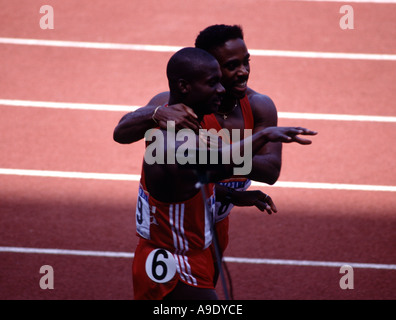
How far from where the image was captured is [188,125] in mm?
2826

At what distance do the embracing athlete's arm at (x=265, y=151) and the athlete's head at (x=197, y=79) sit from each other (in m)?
0.69

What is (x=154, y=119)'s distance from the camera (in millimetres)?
3059

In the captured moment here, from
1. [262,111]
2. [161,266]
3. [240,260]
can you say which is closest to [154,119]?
[161,266]

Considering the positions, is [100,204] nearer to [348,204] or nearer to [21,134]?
[21,134]

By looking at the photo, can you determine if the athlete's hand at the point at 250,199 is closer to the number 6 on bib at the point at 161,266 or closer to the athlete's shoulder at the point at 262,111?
the athlete's shoulder at the point at 262,111

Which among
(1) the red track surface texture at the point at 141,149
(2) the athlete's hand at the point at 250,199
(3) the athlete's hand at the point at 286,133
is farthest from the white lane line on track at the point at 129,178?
(3) the athlete's hand at the point at 286,133

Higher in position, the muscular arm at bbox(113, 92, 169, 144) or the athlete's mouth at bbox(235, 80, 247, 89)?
the athlete's mouth at bbox(235, 80, 247, 89)

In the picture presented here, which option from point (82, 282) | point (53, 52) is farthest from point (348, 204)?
point (53, 52)

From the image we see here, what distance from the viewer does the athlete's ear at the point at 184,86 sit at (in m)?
2.90

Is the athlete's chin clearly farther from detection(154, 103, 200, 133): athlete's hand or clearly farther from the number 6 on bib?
the number 6 on bib

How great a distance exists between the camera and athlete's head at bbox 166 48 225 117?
2.87 m

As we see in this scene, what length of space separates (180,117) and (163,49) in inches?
273

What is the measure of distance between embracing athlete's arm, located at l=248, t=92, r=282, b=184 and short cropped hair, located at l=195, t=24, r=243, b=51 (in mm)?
446

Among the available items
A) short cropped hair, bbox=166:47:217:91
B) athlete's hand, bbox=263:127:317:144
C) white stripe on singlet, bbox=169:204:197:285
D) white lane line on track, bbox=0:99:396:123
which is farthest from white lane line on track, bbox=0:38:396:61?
athlete's hand, bbox=263:127:317:144
